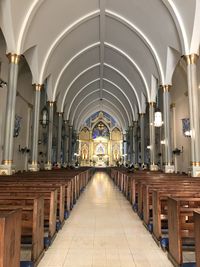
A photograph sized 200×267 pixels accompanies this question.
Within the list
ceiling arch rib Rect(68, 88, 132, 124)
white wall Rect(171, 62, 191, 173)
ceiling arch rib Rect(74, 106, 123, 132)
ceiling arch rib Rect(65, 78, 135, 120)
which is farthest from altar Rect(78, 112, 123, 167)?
white wall Rect(171, 62, 191, 173)

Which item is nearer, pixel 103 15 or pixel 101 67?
pixel 103 15

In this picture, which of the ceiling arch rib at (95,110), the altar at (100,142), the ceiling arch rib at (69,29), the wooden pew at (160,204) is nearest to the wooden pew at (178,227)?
the wooden pew at (160,204)

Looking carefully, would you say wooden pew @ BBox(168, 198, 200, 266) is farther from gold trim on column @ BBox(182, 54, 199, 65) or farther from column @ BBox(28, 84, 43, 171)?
column @ BBox(28, 84, 43, 171)

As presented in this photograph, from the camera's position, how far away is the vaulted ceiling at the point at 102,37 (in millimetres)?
10039

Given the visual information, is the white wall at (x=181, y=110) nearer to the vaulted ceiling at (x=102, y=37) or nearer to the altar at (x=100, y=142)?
the vaulted ceiling at (x=102, y=37)

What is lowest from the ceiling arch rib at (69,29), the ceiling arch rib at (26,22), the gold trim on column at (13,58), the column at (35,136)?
the column at (35,136)

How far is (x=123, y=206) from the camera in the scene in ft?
24.3

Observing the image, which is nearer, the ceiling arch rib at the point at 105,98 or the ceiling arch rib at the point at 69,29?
the ceiling arch rib at the point at 69,29

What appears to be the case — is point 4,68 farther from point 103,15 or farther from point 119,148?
point 119,148

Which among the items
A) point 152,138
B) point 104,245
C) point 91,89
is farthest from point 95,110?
point 104,245

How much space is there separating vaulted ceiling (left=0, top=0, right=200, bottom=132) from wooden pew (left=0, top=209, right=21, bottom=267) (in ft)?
29.6

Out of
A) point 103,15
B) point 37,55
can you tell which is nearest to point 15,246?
point 37,55

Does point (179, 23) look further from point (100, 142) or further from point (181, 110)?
point (100, 142)

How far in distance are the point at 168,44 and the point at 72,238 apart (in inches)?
438
